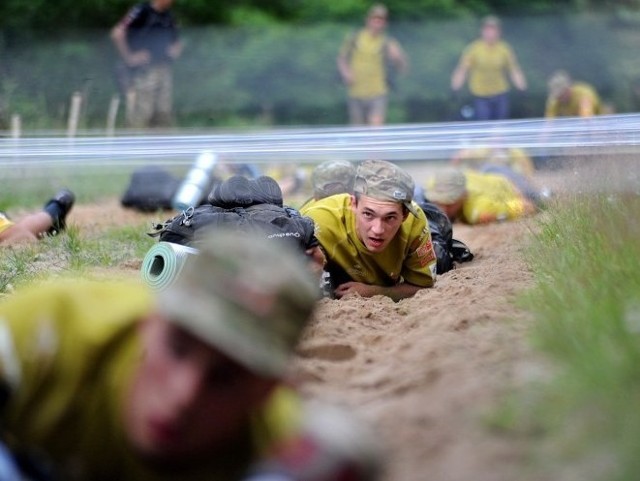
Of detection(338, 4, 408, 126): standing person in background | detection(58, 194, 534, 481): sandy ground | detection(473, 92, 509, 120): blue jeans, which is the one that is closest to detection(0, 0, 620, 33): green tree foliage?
detection(338, 4, 408, 126): standing person in background

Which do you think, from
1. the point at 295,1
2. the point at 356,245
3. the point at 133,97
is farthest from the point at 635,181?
the point at 295,1

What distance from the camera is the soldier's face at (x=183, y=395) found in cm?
272

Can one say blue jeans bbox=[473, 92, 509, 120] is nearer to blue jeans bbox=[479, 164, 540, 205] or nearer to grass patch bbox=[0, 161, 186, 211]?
blue jeans bbox=[479, 164, 540, 205]

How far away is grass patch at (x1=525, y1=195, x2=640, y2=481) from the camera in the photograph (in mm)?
3305

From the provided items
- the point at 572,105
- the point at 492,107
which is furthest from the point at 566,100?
the point at 492,107

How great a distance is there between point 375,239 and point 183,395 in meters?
4.61

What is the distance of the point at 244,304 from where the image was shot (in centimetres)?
273

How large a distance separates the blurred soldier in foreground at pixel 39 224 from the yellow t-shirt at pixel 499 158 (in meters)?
3.90

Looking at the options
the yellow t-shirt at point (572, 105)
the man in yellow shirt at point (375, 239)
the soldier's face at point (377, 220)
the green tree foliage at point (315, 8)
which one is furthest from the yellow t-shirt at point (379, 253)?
the green tree foliage at point (315, 8)

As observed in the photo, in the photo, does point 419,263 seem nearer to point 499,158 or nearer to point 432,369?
point 432,369

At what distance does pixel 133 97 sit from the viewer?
1756cm

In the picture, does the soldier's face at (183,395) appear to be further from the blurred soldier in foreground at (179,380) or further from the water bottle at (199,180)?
the water bottle at (199,180)

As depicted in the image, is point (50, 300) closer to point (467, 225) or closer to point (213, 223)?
point (213, 223)

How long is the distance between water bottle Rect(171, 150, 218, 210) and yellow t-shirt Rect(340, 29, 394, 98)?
8440 mm
